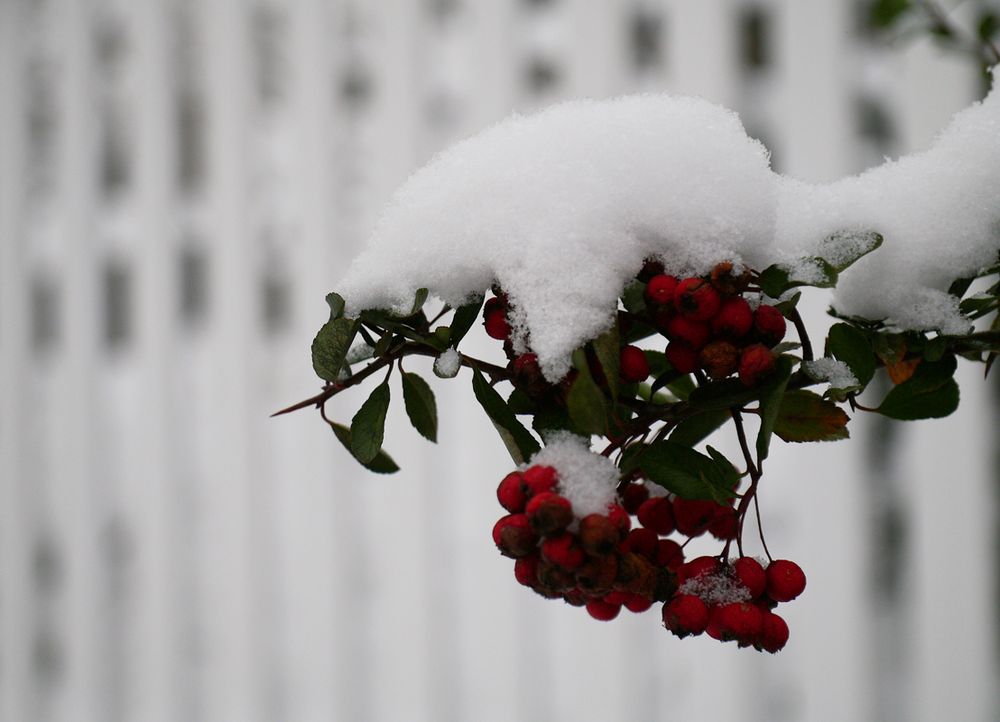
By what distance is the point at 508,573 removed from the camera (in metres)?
1.41

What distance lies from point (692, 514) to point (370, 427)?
17 centimetres

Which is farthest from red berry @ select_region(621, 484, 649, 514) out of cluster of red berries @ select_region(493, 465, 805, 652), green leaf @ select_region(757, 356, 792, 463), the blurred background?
the blurred background

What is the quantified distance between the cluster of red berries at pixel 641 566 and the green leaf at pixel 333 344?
92 mm

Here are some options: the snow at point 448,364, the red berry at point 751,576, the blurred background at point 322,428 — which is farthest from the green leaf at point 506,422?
the blurred background at point 322,428

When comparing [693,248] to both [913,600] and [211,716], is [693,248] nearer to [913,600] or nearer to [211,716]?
[913,600]

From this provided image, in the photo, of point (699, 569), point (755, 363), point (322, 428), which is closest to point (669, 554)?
point (699, 569)

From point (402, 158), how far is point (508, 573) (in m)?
0.75

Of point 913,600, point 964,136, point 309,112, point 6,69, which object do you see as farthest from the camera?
point 6,69

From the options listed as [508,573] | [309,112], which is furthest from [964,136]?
[309,112]

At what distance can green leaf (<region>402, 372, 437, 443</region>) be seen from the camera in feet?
1.39

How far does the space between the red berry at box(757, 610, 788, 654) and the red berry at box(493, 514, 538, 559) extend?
0.12m

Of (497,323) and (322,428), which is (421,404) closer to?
(497,323)

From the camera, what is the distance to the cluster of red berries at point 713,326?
1.06ft

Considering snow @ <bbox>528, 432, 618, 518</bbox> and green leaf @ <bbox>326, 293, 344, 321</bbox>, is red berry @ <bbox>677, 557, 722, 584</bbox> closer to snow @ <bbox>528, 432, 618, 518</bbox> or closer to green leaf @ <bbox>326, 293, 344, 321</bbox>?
snow @ <bbox>528, 432, 618, 518</bbox>
